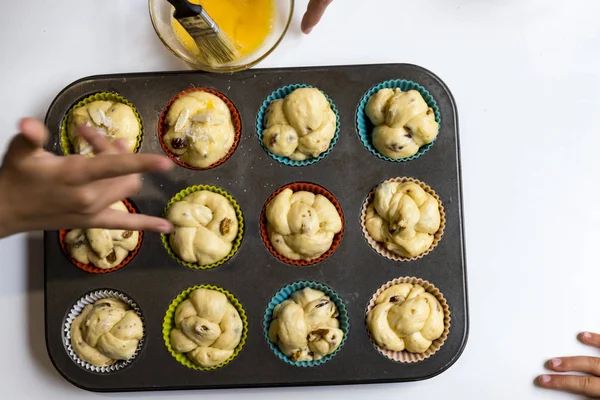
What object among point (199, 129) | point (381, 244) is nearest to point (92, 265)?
point (199, 129)

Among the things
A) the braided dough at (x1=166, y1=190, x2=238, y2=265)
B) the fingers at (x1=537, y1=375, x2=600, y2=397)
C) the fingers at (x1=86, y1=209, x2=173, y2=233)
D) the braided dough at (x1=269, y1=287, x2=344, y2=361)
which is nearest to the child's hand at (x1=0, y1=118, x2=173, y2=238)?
the fingers at (x1=86, y1=209, x2=173, y2=233)

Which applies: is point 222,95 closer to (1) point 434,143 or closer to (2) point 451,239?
(1) point 434,143

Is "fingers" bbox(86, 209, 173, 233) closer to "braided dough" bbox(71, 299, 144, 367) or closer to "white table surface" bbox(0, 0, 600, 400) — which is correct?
"braided dough" bbox(71, 299, 144, 367)

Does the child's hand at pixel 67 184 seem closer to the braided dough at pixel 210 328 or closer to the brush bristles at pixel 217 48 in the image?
the braided dough at pixel 210 328

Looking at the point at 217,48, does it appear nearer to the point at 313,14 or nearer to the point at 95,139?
the point at 313,14

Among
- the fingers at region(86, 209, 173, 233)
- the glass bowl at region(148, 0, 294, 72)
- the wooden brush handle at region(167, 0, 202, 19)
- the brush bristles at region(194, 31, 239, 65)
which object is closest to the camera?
the fingers at region(86, 209, 173, 233)

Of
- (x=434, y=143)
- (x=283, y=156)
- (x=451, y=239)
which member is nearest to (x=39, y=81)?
(x=283, y=156)

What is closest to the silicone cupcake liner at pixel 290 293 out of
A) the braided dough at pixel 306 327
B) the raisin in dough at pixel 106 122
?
the braided dough at pixel 306 327
